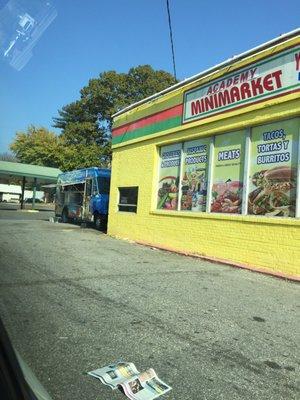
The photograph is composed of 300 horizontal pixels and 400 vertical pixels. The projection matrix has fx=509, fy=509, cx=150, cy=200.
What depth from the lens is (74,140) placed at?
51.4 metres

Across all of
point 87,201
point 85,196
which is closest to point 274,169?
point 87,201

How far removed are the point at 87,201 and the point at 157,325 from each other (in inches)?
715

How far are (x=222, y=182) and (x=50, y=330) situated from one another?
26.5 ft

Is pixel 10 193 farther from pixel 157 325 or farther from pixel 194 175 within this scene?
pixel 157 325

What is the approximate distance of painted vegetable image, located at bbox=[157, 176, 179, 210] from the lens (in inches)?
596

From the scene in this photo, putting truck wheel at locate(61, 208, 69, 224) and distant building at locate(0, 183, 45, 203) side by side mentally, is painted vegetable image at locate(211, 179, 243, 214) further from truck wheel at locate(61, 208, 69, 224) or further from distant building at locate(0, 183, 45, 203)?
distant building at locate(0, 183, 45, 203)

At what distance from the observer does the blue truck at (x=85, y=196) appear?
22875 mm

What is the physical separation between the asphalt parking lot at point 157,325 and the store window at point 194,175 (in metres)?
3.25

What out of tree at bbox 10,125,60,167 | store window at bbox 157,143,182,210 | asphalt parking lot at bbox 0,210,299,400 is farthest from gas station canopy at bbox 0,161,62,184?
asphalt parking lot at bbox 0,210,299,400

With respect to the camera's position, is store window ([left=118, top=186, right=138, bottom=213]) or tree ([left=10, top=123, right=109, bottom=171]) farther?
tree ([left=10, top=123, right=109, bottom=171])

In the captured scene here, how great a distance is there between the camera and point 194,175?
14.2 metres

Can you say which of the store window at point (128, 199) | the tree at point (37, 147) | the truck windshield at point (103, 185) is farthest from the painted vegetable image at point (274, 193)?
the tree at point (37, 147)

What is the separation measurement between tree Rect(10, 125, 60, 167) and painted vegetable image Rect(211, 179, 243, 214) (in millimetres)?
45241

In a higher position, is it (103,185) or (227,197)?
(103,185)
